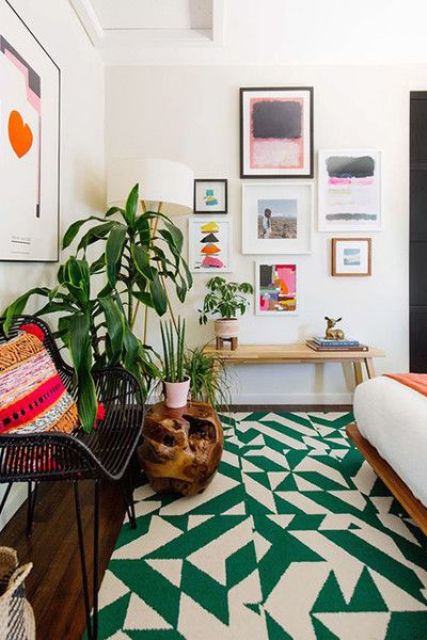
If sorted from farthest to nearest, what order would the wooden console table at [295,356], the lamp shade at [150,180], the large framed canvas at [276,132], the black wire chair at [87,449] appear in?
the large framed canvas at [276,132] → the wooden console table at [295,356] → the lamp shade at [150,180] → the black wire chair at [87,449]

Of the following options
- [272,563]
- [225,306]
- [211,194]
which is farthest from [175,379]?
[211,194]

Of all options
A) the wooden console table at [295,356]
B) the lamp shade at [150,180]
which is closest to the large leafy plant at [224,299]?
the wooden console table at [295,356]

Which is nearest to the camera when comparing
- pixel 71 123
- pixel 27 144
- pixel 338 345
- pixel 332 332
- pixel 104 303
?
pixel 104 303

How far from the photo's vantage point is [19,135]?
1.65 metres

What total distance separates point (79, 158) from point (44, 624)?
245cm

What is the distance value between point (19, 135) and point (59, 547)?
69.1 inches

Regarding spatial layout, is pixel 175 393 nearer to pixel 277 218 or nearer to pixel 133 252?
pixel 133 252

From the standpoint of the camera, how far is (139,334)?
3.08 metres

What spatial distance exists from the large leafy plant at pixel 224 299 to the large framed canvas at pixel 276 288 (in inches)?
5.5

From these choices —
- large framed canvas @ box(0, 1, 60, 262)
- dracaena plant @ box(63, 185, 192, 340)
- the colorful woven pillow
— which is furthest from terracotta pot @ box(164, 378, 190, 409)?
large framed canvas @ box(0, 1, 60, 262)

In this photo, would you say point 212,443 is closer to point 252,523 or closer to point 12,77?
point 252,523

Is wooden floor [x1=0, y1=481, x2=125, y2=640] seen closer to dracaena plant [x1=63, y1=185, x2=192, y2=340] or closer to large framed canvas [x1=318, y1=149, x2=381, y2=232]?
dracaena plant [x1=63, y1=185, x2=192, y2=340]

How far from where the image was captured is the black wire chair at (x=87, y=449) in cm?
108

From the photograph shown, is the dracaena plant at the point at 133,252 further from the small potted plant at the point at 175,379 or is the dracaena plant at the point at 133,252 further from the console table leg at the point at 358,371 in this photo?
the console table leg at the point at 358,371
